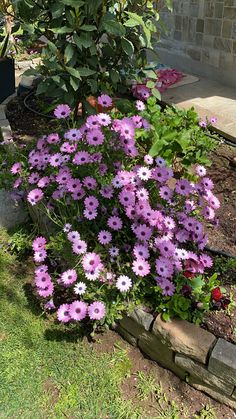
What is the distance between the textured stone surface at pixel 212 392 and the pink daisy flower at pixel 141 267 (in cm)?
55

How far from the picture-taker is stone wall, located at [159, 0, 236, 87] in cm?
499

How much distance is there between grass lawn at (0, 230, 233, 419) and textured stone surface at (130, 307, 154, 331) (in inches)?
8.8

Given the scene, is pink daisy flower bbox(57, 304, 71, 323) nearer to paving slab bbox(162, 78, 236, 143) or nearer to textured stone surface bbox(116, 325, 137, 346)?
textured stone surface bbox(116, 325, 137, 346)

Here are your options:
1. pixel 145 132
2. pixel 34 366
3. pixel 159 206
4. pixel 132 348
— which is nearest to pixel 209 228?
pixel 159 206

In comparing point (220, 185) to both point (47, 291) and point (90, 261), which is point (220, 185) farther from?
point (47, 291)

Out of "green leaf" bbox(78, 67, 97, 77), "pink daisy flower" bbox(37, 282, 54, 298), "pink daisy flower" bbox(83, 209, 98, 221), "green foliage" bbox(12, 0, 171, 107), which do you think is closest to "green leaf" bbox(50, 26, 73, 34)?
"green foliage" bbox(12, 0, 171, 107)

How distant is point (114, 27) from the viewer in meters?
2.45

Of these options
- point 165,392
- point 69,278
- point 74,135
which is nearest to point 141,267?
point 69,278

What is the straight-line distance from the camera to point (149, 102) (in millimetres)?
3000

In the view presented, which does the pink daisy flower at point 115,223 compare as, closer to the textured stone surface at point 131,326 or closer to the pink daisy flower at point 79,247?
the pink daisy flower at point 79,247

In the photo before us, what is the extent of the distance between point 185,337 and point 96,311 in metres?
0.43

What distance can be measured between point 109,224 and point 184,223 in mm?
401

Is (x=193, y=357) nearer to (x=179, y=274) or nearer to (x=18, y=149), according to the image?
→ (x=179, y=274)

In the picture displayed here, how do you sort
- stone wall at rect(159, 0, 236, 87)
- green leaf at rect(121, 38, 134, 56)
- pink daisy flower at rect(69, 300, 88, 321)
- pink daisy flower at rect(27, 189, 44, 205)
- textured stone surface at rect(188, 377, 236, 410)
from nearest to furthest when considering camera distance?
textured stone surface at rect(188, 377, 236, 410)
pink daisy flower at rect(69, 300, 88, 321)
pink daisy flower at rect(27, 189, 44, 205)
green leaf at rect(121, 38, 134, 56)
stone wall at rect(159, 0, 236, 87)
